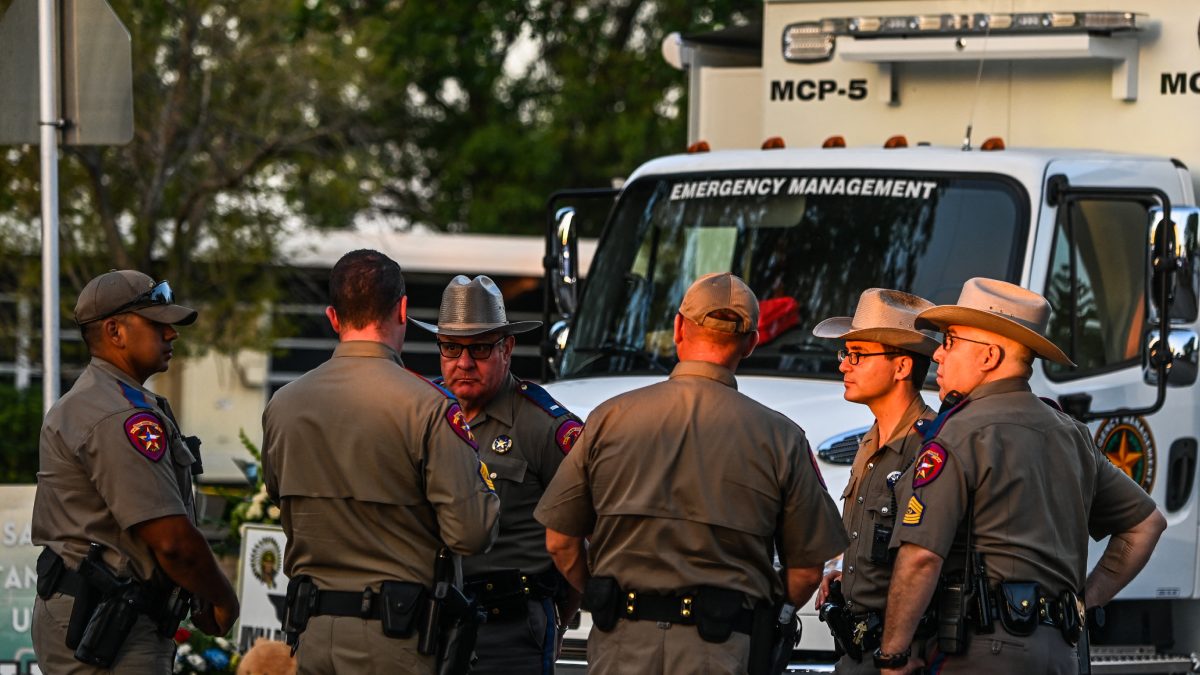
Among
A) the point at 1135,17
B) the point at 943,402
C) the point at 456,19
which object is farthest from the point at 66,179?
the point at 943,402

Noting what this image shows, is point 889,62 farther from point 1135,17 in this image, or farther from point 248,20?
point 248,20

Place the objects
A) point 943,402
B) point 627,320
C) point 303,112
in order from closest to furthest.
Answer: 1. point 943,402
2. point 627,320
3. point 303,112

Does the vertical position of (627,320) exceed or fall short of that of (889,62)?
it falls short

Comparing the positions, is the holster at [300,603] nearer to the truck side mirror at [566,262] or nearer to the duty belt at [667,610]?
the duty belt at [667,610]

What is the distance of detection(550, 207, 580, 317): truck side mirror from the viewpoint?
26.9ft

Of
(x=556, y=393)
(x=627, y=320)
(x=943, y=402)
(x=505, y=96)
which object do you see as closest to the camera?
(x=943, y=402)

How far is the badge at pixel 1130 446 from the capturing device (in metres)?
7.32

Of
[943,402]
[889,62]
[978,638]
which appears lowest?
[978,638]

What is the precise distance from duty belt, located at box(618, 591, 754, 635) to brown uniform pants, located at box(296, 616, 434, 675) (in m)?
0.60

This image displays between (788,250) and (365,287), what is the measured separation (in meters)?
3.00

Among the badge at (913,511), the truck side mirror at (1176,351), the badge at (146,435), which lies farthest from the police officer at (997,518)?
the badge at (146,435)

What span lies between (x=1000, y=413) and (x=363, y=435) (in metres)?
1.73

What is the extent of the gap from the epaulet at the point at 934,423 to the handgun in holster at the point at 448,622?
1362 mm

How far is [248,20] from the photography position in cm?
1606
